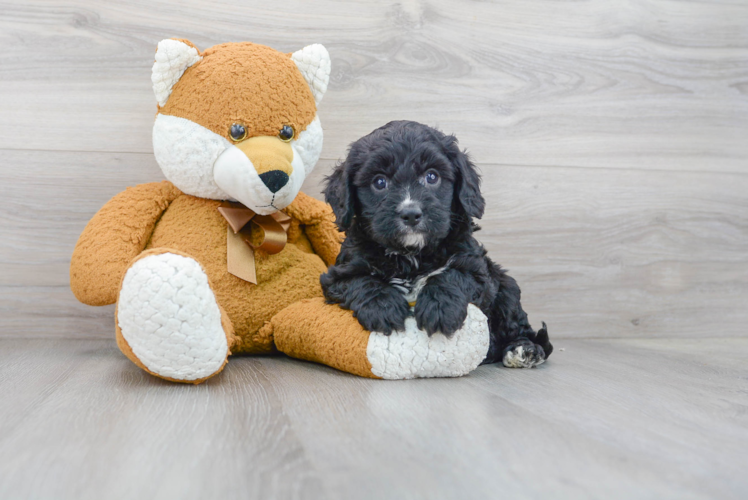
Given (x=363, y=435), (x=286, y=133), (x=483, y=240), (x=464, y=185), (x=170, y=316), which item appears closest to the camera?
(x=363, y=435)

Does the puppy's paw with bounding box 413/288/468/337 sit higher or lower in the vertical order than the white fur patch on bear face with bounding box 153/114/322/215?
lower

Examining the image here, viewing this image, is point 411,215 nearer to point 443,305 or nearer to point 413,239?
point 413,239

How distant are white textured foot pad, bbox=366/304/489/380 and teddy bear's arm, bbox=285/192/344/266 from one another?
19.5 inches

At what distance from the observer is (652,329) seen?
2305mm

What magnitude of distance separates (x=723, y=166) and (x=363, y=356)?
1767 millimetres

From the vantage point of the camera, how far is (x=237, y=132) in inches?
60.5

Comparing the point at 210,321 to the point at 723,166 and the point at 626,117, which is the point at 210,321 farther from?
the point at 723,166

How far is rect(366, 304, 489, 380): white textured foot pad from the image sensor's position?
1.40 meters

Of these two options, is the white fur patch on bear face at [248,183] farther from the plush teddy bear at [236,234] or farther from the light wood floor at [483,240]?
the light wood floor at [483,240]

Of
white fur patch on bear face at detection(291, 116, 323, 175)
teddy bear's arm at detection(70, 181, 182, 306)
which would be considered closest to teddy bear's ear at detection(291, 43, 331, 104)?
white fur patch on bear face at detection(291, 116, 323, 175)

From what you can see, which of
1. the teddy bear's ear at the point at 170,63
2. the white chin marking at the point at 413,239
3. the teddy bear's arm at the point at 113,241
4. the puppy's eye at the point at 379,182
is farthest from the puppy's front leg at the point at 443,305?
the teddy bear's ear at the point at 170,63

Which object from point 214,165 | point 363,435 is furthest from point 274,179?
point 363,435

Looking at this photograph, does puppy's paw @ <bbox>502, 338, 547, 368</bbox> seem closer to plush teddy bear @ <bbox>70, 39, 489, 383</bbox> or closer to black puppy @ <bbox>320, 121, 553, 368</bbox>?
black puppy @ <bbox>320, 121, 553, 368</bbox>

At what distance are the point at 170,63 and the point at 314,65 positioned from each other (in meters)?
0.39
